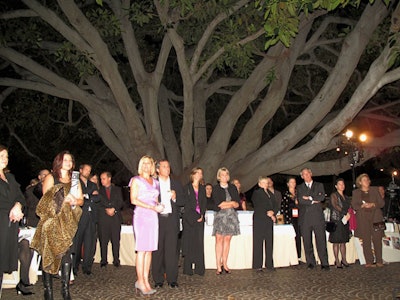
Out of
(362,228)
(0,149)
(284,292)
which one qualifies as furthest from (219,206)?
(0,149)

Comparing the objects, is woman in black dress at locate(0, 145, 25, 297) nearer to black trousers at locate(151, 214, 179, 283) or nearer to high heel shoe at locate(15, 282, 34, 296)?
high heel shoe at locate(15, 282, 34, 296)

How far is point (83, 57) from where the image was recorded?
38.0 feet

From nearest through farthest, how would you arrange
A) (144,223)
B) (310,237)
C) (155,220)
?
(144,223), (155,220), (310,237)

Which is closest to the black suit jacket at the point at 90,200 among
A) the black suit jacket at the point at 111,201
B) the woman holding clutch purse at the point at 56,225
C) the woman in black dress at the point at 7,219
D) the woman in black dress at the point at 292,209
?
the black suit jacket at the point at 111,201

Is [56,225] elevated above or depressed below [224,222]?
below

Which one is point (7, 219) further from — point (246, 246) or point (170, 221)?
point (246, 246)

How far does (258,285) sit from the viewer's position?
7742 millimetres

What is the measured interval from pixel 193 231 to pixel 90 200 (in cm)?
203

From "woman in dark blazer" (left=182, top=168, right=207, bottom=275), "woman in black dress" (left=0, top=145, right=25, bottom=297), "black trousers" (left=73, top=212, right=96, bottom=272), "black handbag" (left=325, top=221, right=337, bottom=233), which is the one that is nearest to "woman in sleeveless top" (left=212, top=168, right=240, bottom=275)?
"woman in dark blazer" (left=182, top=168, right=207, bottom=275)

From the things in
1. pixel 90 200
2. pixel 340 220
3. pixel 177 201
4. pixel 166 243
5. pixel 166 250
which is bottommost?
pixel 166 250

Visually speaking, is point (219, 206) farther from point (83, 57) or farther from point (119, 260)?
point (83, 57)

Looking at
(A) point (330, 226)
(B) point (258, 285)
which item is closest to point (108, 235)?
(B) point (258, 285)

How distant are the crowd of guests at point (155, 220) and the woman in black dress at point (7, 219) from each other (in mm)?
13

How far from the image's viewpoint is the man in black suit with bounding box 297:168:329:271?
9.51 metres
